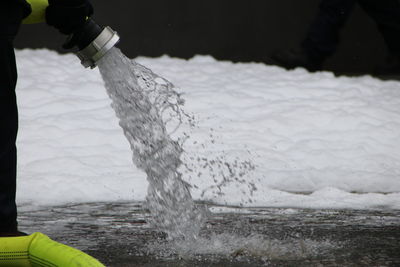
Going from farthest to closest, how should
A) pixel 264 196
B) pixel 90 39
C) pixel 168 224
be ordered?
pixel 264 196
pixel 168 224
pixel 90 39

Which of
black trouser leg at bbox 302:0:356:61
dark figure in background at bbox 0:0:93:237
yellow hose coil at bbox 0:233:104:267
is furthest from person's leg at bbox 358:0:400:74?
yellow hose coil at bbox 0:233:104:267

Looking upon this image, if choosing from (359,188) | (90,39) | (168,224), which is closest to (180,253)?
(168,224)

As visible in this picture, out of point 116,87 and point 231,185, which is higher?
point 116,87

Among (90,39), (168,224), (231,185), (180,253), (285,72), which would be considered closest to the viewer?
(90,39)

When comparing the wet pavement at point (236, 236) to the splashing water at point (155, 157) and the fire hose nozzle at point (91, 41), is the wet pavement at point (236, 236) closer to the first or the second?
the splashing water at point (155, 157)

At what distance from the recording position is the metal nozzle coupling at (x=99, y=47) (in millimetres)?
2762

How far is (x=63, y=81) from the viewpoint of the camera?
6.76m

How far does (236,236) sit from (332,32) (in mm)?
4722

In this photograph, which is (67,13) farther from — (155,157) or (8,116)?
(155,157)

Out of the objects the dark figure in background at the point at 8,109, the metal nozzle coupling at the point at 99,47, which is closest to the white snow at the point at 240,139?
the metal nozzle coupling at the point at 99,47

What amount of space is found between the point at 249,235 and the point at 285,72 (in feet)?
14.3

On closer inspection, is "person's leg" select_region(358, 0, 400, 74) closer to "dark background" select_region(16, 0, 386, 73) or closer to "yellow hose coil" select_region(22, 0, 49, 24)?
"dark background" select_region(16, 0, 386, 73)

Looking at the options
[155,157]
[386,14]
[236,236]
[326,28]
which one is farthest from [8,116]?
[386,14]

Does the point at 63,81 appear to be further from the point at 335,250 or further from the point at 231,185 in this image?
the point at 335,250
